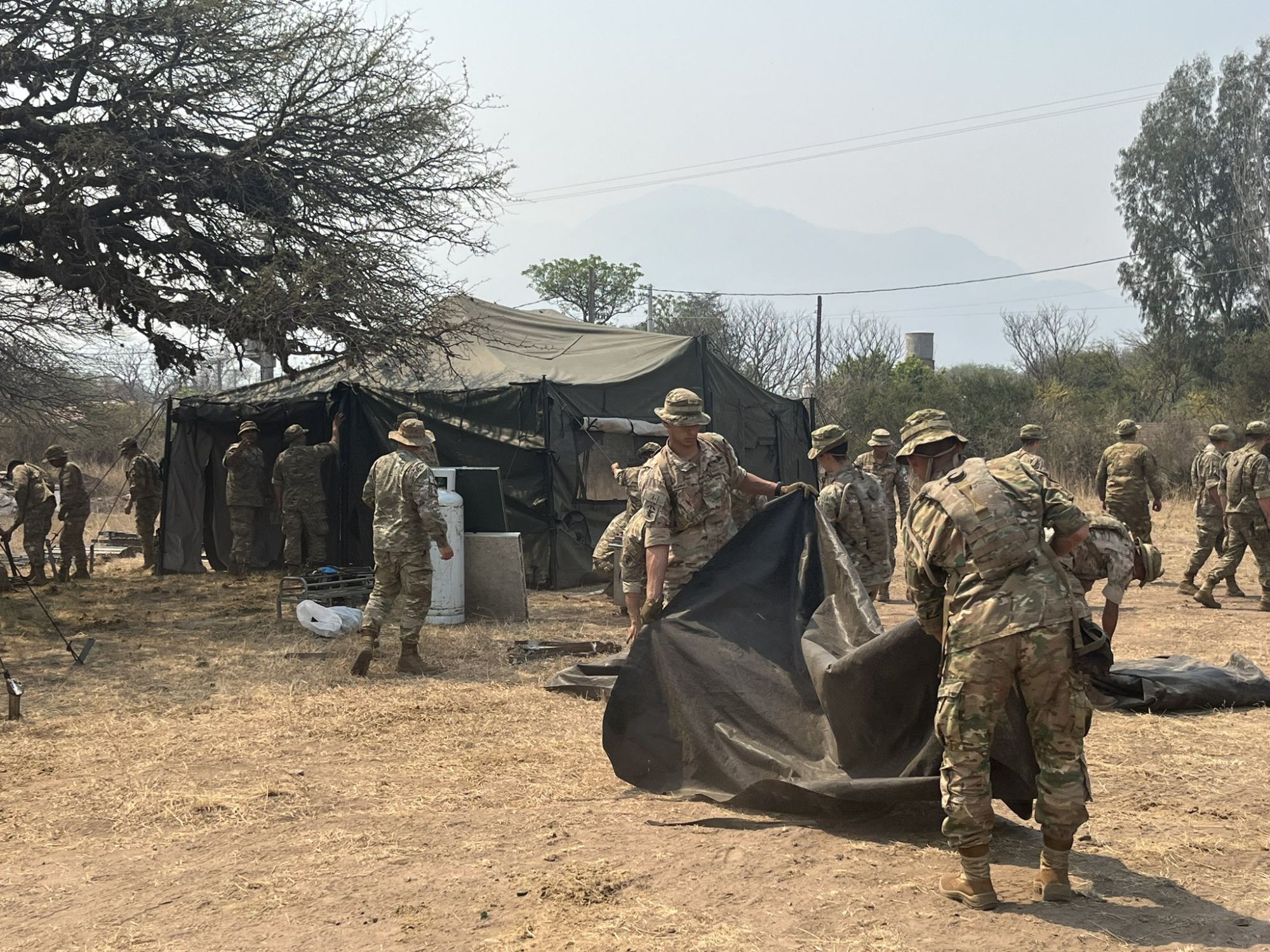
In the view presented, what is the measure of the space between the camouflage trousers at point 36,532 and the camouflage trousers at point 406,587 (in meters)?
7.86

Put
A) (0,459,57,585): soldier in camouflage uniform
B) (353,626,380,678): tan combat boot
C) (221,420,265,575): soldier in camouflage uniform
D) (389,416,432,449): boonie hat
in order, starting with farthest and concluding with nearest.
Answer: (221,420,265,575): soldier in camouflage uniform, (0,459,57,585): soldier in camouflage uniform, (389,416,432,449): boonie hat, (353,626,380,678): tan combat boot

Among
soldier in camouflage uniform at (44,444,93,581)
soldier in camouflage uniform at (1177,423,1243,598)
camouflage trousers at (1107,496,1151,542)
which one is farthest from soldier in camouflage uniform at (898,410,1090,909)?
soldier in camouflage uniform at (44,444,93,581)

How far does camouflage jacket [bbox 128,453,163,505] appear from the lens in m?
15.7

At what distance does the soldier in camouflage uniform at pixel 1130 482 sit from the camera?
11.8 metres

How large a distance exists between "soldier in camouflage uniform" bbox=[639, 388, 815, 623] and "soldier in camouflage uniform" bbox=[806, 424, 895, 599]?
1180mm

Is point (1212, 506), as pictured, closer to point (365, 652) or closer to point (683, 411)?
point (683, 411)

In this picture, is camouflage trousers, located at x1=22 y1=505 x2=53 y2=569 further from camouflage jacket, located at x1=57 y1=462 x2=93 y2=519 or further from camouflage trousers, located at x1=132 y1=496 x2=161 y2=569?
camouflage trousers, located at x1=132 y1=496 x2=161 y2=569

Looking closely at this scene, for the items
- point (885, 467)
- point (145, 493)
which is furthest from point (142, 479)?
point (885, 467)

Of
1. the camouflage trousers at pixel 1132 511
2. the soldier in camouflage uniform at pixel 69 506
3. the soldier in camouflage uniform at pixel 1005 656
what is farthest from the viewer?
the soldier in camouflage uniform at pixel 69 506

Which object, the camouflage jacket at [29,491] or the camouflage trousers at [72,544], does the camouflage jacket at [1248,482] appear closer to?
the camouflage trousers at [72,544]

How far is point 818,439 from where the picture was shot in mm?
7887

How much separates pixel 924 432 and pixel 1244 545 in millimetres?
8806

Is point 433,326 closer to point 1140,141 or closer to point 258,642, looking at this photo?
point 258,642

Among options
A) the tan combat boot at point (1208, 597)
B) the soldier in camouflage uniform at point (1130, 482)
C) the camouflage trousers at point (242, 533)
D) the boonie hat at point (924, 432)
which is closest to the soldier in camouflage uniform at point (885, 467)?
the soldier in camouflage uniform at point (1130, 482)
